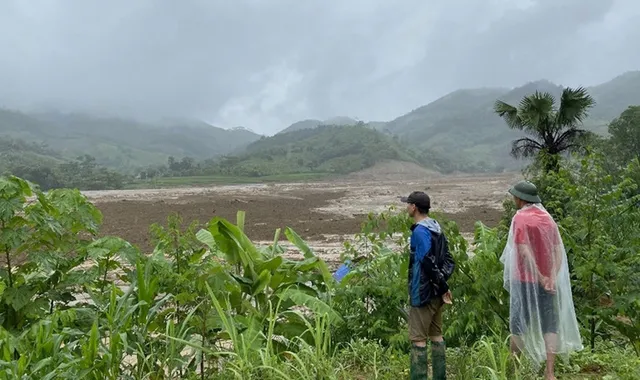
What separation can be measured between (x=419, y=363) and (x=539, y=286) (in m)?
0.98

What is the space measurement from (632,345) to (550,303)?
1.29 m

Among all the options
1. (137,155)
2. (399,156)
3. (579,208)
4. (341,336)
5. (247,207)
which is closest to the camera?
(579,208)

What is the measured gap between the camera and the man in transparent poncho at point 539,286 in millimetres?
3449

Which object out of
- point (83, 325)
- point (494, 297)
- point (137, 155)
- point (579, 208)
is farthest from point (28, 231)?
point (137, 155)

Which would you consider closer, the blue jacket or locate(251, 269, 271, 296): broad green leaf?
the blue jacket

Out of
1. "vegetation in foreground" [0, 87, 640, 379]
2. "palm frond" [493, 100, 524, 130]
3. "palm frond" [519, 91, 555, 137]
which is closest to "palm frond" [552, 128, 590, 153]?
"palm frond" [519, 91, 555, 137]

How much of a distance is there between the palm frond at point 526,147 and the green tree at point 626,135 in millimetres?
9679

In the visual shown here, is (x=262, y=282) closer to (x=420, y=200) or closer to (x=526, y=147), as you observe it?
(x=420, y=200)

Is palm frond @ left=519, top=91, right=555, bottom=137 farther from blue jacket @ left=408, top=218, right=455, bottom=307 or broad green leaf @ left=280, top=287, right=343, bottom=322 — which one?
blue jacket @ left=408, top=218, right=455, bottom=307

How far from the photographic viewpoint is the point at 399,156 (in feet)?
344

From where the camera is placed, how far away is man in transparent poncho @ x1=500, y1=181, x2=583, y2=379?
3.45 meters

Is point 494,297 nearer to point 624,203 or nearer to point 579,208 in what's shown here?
point 579,208

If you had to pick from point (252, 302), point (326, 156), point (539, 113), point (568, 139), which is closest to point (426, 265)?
point (252, 302)

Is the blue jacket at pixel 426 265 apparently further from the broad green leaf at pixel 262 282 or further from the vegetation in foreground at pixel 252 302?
the broad green leaf at pixel 262 282
